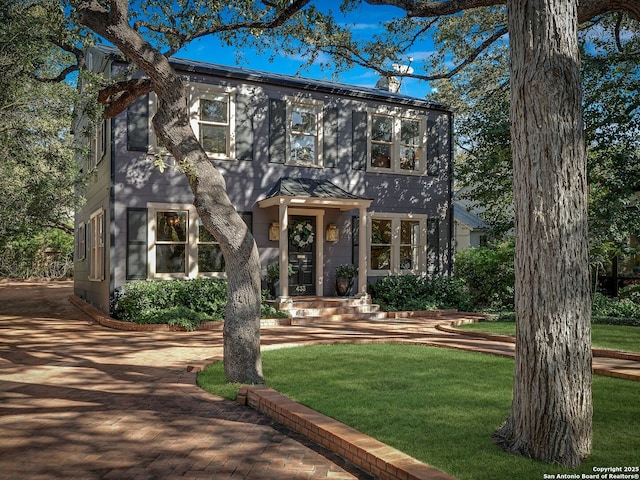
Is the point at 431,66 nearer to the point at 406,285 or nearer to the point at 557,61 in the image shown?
the point at 406,285

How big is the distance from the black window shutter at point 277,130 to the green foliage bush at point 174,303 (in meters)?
3.70

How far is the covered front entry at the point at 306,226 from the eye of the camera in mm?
13133

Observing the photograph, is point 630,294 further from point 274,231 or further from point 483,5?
point 483,5

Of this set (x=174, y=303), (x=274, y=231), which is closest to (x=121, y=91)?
(x=174, y=303)

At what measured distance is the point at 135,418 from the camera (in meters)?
4.93

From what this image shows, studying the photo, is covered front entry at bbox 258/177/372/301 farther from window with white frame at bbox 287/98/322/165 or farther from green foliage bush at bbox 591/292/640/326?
green foliage bush at bbox 591/292/640/326

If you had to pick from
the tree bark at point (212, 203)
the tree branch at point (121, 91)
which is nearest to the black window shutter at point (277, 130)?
the tree branch at point (121, 91)

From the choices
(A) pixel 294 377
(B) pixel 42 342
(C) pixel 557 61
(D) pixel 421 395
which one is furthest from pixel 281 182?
(C) pixel 557 61

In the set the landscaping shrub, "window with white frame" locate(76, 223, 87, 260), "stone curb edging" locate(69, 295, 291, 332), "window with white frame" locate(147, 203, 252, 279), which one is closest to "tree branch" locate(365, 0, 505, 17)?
"stone curb edging" locate(69, 295, 291, 332)

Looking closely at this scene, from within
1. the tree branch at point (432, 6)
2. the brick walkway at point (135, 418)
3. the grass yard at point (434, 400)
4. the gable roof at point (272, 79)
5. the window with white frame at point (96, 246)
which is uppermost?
the gable roof at point (272, 79)

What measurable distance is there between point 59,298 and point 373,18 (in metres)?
13.4

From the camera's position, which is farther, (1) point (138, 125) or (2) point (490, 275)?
(2) point (490, 275)

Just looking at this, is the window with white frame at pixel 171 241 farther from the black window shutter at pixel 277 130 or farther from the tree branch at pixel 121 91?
the tree branch at pixel 121 91

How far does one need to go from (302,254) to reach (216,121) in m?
4.07
